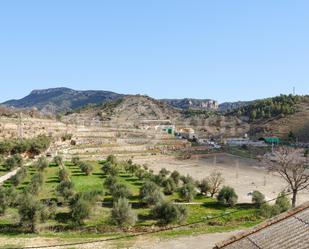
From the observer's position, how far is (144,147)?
3740 inches

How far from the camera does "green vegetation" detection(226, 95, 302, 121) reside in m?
167

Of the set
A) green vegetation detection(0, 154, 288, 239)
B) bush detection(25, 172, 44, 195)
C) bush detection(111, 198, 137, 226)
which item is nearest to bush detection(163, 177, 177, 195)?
green vegetation detection(0, 154, 288, 239)

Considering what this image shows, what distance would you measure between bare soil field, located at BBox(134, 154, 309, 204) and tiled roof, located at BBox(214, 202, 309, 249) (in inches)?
1352

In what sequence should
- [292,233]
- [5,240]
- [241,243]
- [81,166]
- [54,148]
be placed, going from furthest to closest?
[54,148] → [81,166] → [5,240] → [241,243] → [292,233]

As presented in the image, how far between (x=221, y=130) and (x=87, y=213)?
143150 millimetres

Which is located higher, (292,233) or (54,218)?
(292,233)

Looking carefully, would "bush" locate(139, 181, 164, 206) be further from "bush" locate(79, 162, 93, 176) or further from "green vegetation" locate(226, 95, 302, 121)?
"green vegetation" locate(226, 95, 302, 121)

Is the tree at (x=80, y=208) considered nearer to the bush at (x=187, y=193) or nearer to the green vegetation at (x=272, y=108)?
the bush at (x=187, y=193)

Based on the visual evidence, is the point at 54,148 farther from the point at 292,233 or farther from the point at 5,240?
the point at 292,233

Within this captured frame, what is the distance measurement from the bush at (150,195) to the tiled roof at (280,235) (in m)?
25.0

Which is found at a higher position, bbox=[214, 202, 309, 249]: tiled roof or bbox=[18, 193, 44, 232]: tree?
bbox=[214, 202, 309, 249]: tiled roof

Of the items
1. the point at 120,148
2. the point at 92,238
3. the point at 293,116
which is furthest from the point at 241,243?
the point at 293,116

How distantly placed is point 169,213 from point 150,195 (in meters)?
5.72

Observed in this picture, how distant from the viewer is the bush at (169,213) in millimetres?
29797
